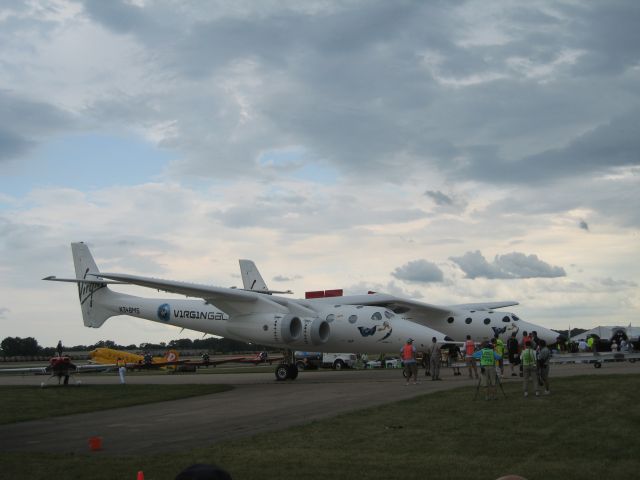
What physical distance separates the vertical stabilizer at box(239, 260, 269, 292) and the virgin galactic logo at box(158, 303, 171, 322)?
3261 cm

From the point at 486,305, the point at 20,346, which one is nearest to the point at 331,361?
the point at 486,305

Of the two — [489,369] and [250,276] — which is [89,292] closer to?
[489,369]

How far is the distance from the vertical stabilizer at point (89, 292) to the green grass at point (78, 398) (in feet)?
31.0

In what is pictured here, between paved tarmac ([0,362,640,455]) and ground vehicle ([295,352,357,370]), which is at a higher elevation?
ground vehicle ([295,352,357,370])

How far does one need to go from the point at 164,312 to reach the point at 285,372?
25.1 ft

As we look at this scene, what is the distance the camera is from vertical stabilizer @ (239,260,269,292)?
67.1 meters

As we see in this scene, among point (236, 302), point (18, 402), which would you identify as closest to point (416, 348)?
point (236, 302)

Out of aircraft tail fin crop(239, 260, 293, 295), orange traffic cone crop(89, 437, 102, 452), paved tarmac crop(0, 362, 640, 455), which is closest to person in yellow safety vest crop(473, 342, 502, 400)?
paved tarmac crop(0, 362, 640, 455)

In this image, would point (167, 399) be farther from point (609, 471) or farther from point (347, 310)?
point (609, 471)

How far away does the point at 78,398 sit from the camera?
23.3 metres

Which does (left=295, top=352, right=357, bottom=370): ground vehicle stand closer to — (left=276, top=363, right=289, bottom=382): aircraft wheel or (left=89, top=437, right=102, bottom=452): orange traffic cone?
(left=276, top=363, right=289, bottom=382): aircraft wheel

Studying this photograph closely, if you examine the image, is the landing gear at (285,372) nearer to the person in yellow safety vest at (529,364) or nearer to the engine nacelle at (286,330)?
the engine nacelle at (286,330)

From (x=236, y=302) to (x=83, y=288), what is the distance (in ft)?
41.6

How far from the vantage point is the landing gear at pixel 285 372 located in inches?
1168
